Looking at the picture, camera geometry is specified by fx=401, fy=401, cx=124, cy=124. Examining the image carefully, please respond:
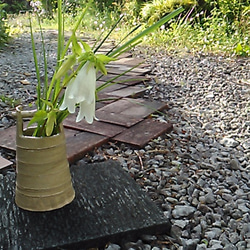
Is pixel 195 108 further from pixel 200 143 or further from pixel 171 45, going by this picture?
pixel 171 45

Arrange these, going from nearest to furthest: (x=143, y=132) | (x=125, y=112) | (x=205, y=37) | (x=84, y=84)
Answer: (x=84, y=84), (x=143, y=132), (x=125, y=112), (x=205, y=37)

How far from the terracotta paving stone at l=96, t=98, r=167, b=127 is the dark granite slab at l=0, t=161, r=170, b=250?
82cm

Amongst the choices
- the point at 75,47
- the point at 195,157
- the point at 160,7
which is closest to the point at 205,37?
the point at 160,7

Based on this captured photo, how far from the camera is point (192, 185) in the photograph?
1.76 metres

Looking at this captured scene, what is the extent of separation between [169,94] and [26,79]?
120 cm

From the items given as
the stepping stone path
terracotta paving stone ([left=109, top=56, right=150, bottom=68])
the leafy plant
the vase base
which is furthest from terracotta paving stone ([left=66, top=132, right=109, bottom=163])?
the leafy plant

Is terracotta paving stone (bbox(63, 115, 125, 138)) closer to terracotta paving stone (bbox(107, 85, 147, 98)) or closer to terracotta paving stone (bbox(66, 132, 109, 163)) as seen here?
terracotta paving stone (bbox(66, 132, 109, 163))

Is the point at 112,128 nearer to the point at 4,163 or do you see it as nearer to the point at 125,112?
the point at 125,112

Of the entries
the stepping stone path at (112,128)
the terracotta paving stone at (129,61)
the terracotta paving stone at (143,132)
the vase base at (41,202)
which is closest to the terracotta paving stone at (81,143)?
the stepping stone path at (112,128)

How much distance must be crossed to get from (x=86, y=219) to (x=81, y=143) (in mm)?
728

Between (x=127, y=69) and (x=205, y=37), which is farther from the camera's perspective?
(x=205, y=37)

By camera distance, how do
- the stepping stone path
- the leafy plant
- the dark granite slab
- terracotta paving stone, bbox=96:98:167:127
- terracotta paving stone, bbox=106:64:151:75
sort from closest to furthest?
the dark granite slab
the stepping stone path
terracotta paving stone, bbox=96:98:167:127
terracotta paving stone, bbox=106:64:151:75
the leafy plant

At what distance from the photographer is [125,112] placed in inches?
101

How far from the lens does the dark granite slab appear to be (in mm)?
1261
